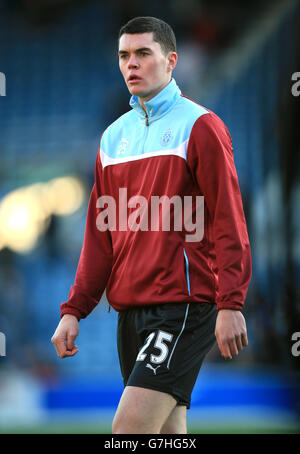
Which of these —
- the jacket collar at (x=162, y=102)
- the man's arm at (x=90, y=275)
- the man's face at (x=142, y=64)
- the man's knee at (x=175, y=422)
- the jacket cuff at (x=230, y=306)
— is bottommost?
the man's knee at (x=175, y=422)

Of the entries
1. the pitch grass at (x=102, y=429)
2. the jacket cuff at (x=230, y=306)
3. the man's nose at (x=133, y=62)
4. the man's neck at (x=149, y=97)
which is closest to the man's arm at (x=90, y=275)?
the man's neck at (x=149, y=97)

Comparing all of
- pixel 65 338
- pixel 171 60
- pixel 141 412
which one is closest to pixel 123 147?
pixel 171 60

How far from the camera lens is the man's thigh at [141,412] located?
204cm

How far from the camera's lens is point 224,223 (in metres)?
2.17

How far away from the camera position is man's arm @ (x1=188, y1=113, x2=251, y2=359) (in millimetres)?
2055

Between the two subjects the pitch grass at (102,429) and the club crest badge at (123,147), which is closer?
the club crest badge at (123,147)

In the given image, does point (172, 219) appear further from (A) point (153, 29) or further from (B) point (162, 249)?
(A) point (153, 29)

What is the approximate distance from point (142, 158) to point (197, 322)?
565 mm

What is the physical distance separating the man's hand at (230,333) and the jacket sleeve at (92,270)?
22.0 inches

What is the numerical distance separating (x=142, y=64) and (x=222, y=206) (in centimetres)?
56

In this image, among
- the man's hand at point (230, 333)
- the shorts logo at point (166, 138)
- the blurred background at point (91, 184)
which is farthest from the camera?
the blurred background at point (91, 184)

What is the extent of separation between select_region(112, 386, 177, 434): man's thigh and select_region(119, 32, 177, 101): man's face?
3.19 feet

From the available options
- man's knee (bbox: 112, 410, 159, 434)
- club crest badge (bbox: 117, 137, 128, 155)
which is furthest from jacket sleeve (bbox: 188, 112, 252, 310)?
man's knee (bbox: 112, 410, 159, 434)

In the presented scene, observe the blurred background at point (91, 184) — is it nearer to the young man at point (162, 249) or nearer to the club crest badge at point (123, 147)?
the young man at point (162, 249)
